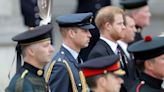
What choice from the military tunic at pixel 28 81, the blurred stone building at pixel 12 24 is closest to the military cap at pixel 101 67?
the military tunic at pixel 28 81

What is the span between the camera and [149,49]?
765 cm

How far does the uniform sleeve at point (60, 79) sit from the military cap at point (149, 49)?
0.90m

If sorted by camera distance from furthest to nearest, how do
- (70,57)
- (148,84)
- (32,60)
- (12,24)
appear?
(12,24) → (70,57) → (32,60) → (148,84)

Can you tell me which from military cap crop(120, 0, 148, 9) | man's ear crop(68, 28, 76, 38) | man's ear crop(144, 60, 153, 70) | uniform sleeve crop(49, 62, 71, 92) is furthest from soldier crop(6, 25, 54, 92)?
military cap crop(120, 0, 148, 9)

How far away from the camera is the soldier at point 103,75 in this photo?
720 centimetres

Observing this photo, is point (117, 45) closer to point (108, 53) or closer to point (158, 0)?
point (108, 53)

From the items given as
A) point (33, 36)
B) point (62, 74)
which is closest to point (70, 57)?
point (62, 74)

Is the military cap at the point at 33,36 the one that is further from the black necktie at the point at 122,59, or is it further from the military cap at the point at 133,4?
the military cap at the point at 133,4

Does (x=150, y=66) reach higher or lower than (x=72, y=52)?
higher

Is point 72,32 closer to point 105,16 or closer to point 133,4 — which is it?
point 105,16

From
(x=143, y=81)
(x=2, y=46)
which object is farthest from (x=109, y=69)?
(x=2, y=46)

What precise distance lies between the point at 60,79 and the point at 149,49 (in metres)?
1.15

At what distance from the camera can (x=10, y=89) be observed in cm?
806

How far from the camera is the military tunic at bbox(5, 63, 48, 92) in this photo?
8.04 meters
